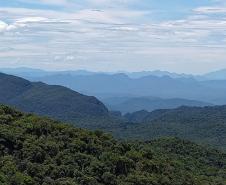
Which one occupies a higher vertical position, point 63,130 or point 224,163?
point 63,130

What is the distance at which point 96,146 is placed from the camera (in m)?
37.8

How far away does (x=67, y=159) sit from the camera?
3347 centimetres

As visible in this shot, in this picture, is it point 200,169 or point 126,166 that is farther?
point 200,169

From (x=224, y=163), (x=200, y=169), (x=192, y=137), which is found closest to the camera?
(x=200, y=169)

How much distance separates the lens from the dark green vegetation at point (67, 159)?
100 ft

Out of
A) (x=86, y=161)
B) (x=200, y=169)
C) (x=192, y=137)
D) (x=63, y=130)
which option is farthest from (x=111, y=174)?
(x=192, y=137)

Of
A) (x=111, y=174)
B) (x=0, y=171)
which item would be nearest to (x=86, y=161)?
(x=111, y=174)

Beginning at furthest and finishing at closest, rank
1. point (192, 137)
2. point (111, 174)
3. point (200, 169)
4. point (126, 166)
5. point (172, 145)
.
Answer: point (192, 137)
point (172, 145)
point (200, 169)
point (126, 166)
point (111, 174)

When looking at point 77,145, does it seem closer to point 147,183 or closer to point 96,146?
point 96,146

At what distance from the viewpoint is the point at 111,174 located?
3356cm

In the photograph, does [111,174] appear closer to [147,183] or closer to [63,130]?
[147,183]

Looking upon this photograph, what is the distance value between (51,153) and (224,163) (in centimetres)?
3905

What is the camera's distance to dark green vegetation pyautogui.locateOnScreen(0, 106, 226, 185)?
30594 mm

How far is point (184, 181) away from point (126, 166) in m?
5.92
